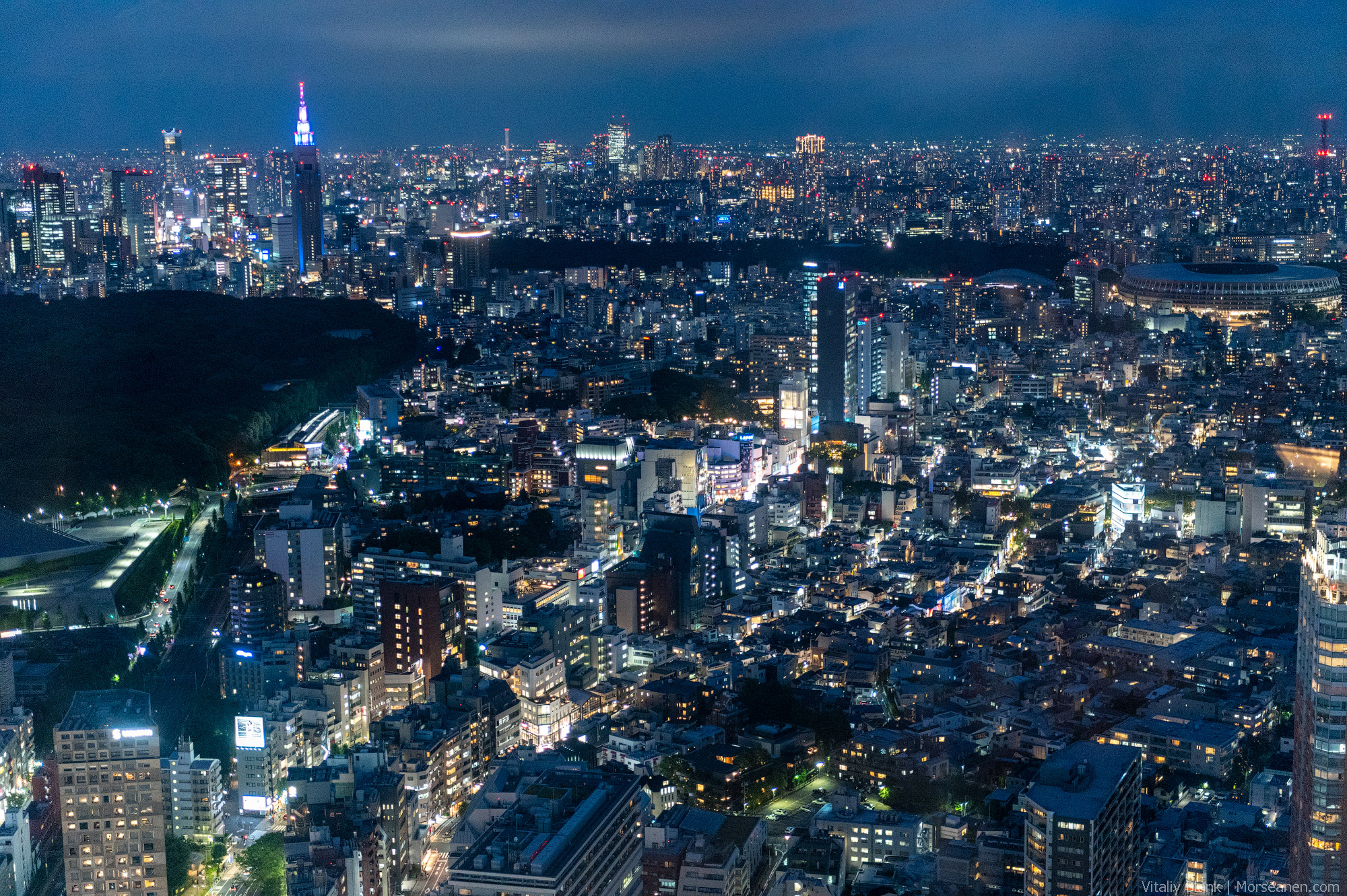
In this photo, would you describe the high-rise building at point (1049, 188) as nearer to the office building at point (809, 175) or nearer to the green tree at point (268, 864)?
the office building at point (809, 175)

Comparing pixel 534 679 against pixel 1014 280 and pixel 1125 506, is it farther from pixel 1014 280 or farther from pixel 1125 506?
pixel 1014 280

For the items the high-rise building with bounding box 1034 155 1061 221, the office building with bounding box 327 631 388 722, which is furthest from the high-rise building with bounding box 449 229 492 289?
the office building with bounding box 327 631 388 722

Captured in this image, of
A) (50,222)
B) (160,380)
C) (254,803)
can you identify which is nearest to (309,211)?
(50,222)

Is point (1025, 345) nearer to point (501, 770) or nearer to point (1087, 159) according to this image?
point (1087, 159)

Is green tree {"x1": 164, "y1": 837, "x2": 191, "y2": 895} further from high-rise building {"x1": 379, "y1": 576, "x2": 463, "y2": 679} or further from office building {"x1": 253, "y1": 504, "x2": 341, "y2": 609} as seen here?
office building {"x1": 253, "y1": 504, "x2": 341, "y2": 609}

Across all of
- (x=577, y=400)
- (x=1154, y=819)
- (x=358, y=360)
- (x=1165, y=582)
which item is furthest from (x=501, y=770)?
(x=358, y=360)

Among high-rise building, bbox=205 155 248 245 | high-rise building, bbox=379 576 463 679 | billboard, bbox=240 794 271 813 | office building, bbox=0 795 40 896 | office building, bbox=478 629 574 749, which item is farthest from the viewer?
high-rise building, bbox=205 155 248 245

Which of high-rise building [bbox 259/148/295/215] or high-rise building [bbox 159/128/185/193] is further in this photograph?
high-rise building [bbox 259/148/295/215]
